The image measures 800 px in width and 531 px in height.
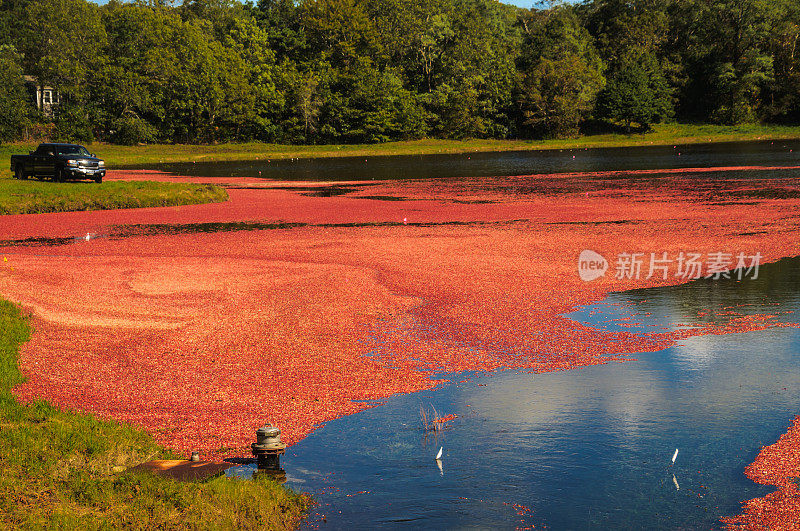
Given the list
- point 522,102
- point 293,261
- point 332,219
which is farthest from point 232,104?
point 293,261

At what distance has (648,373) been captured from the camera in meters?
13.0

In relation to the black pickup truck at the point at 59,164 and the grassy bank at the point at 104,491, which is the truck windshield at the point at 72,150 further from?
the grassy bank at the point at 104,491

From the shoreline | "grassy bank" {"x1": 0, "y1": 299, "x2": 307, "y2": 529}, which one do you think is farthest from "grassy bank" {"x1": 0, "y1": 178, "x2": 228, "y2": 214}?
"grassy bank" {"x1": 0, "y1": 299, "x2": 307, "y2": 529}

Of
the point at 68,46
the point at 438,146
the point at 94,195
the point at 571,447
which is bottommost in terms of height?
the point at 571,447

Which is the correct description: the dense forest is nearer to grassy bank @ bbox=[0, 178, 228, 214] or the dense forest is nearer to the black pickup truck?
the black pickup truck

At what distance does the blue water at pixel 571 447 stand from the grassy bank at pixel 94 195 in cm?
3135

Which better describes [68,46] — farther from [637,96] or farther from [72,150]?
[637,96]

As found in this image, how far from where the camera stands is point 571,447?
32.9 feet

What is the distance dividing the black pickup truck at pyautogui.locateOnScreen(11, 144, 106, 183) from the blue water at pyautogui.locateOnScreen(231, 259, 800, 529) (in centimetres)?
4118

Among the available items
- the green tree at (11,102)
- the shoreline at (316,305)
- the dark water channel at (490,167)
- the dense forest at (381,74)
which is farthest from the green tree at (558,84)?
the shoreline at (316,305)

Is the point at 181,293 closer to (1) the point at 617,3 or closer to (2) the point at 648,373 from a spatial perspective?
(2) the point at 648,373

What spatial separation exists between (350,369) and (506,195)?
31931mm

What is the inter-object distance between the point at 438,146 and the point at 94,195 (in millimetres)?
75763

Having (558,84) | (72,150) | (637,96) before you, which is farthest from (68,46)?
(637,96)
